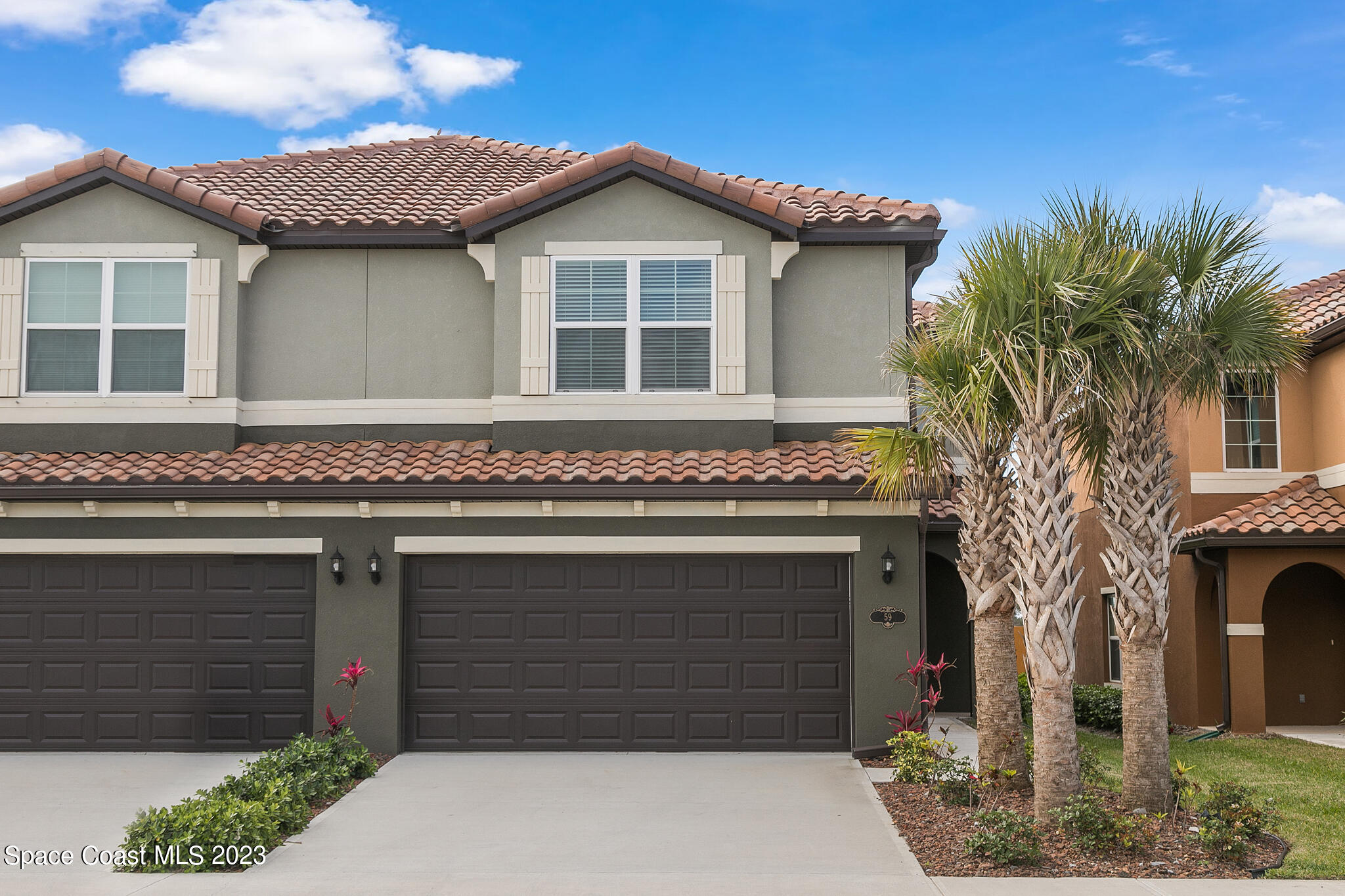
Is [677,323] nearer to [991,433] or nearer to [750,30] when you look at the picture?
[991,433]

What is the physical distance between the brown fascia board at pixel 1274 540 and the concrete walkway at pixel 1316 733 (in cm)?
249

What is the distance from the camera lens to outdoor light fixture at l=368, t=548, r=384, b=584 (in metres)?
12.0

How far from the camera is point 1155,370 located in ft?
28.2

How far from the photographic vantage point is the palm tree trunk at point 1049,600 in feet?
27.4

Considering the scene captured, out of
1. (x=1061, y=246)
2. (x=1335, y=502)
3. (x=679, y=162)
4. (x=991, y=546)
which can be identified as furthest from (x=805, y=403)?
(x=1335, y=502)

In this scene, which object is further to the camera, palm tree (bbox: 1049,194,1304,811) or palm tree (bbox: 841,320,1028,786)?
palm tree (bbox: 841,320,1028,786)

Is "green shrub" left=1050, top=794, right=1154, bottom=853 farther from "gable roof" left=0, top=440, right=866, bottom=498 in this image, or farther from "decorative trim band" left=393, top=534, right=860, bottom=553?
"decorative trim band" left=393, top=534, right=860, bottom=553

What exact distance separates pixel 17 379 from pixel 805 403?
9407 mm

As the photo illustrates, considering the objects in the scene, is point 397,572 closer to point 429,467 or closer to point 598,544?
point 429,467

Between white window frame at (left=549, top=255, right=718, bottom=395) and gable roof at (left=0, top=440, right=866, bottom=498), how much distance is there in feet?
2.60

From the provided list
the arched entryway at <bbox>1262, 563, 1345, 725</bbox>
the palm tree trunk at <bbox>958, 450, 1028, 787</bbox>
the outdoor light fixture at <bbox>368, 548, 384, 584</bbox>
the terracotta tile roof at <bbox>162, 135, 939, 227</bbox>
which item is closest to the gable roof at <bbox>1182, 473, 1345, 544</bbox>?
the arched entryway at <bbox>1262, 563, 1345, 725</bbox>

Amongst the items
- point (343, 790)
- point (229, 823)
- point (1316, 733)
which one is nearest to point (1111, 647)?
point (1316, 733)

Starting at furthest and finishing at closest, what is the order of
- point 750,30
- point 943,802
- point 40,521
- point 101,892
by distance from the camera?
point 750,30, point 40,521, point 943,802, point 101,892

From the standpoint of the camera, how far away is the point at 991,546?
948cm
